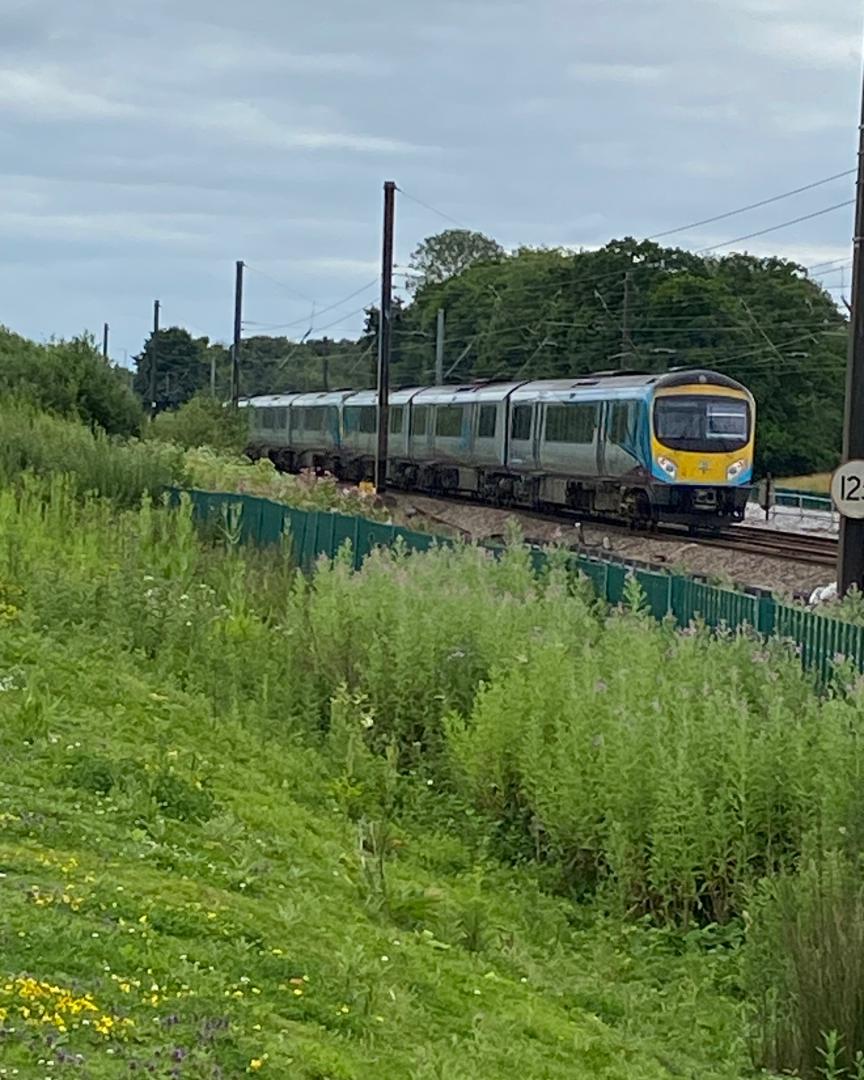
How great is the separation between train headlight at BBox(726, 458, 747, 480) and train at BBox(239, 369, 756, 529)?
2cm

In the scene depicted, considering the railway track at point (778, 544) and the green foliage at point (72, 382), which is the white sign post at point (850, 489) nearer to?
the railway track at point (778, 544)

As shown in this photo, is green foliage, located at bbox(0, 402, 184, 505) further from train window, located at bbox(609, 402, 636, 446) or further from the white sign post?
train window, located at bbox(609, 402, 636, 446)

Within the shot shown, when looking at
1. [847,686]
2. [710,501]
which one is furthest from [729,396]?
[847,686]

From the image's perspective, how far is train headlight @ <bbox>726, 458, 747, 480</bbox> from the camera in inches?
1252

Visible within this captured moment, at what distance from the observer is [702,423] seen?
31734 mm

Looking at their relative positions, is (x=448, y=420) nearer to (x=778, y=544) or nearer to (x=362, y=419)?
(x=362, y=419)

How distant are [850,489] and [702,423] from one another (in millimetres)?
15479

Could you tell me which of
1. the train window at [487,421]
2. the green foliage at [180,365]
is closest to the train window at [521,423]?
the train window at [487,421]

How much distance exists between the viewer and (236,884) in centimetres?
681

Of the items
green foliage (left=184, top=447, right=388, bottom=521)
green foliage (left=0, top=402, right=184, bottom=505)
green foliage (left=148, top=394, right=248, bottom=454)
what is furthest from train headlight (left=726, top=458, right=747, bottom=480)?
green foliage (left=148, top=394, right=248, bottom=454)

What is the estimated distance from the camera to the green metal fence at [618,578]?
10500 mm

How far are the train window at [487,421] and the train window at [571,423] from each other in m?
3.51

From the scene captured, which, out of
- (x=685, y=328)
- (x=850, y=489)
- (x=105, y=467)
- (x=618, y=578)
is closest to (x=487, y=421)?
(x=105, y=467)

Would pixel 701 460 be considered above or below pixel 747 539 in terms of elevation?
above
